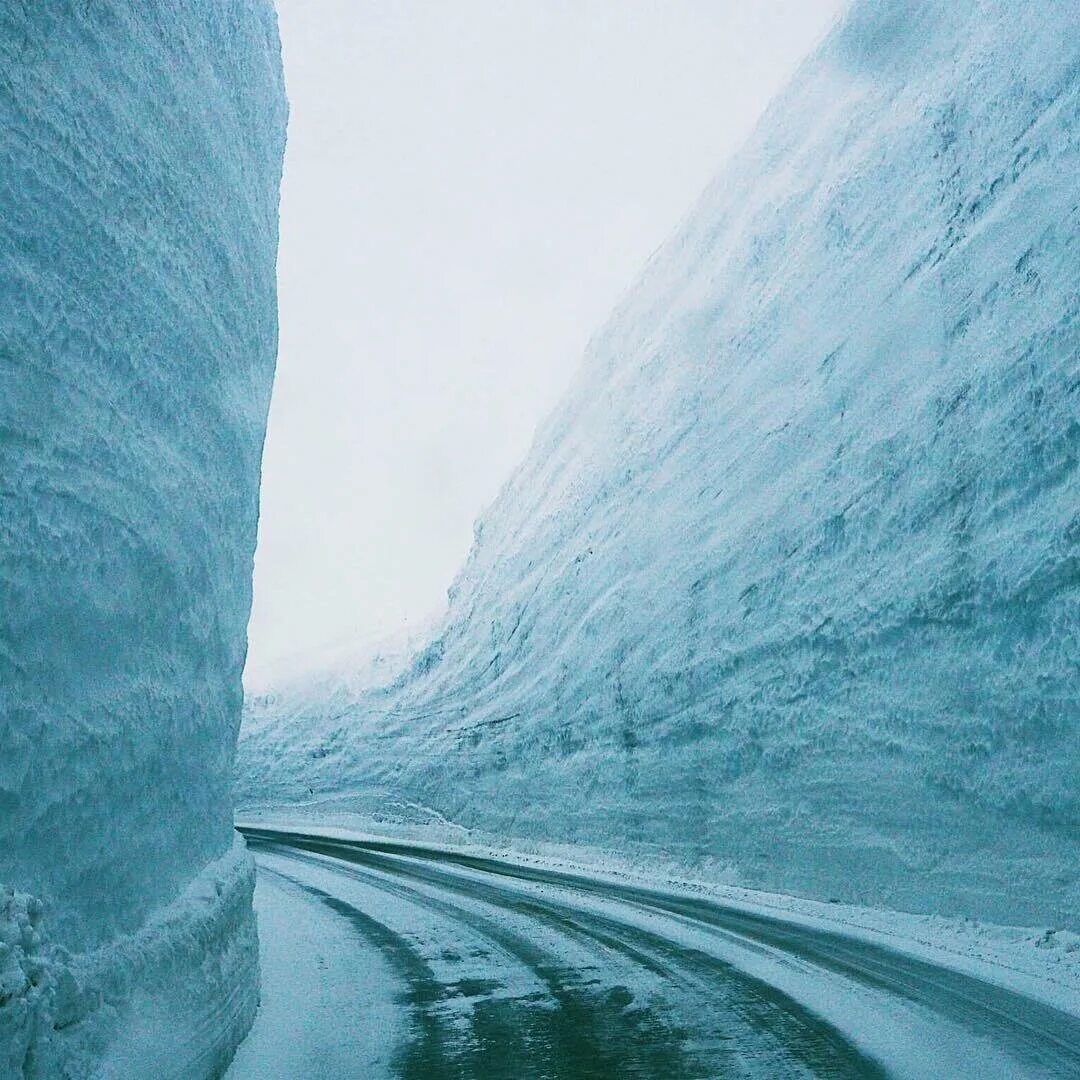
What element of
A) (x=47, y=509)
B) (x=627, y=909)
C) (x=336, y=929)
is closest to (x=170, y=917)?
(x=47, y=509)

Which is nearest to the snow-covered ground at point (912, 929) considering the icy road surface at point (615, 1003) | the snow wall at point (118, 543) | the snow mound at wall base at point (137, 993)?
the icy road surface at point (615, 1003)

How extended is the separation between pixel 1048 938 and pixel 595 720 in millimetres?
10377

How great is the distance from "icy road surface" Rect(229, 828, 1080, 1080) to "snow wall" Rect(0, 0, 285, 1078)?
74 cm

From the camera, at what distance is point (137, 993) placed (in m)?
3.62

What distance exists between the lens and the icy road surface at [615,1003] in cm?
437

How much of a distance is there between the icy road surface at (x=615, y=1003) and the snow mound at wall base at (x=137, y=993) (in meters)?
0.33

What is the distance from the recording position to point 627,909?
9.47 meters

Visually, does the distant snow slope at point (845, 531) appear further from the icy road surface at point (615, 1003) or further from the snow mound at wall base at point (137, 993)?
the snow mound at wall base at point (137, 993)

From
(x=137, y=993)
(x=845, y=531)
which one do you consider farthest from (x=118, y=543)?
(x=845, y=531)

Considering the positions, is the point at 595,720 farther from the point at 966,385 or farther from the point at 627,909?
the point at 966,385

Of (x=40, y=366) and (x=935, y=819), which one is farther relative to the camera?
(x=935, y=819)

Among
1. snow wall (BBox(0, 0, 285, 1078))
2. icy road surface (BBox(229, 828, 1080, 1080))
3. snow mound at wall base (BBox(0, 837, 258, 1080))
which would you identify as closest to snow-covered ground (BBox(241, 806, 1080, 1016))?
icy road surface (BBox(229, 828, 1080, 1080))

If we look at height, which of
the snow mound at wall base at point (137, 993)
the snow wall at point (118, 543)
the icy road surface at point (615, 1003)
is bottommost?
the icy road surface at point (615, 1003)

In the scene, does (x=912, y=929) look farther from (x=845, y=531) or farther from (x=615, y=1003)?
(x=845, y=531)
